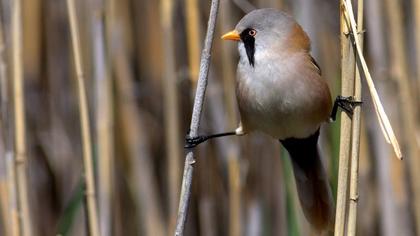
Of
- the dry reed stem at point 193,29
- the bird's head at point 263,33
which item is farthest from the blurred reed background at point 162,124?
the bird's head at point 263,33

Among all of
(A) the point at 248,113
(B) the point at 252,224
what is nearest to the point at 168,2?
(A) the point at 248,113

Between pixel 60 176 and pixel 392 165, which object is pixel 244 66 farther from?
pixel 60 176

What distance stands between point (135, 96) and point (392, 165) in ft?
2.13

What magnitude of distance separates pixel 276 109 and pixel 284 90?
0.12ft

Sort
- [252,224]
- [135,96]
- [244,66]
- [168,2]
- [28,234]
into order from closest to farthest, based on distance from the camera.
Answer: [244,66] → [28,234] → [168,2] → [252,224] → [135,96]

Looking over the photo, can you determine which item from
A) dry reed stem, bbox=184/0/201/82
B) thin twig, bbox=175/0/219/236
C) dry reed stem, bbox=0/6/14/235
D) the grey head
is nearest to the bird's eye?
the grey head

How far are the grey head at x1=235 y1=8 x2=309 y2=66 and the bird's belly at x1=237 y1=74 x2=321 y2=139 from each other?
0.05 m

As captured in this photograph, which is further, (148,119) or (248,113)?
(148,119)

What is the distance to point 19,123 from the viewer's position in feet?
4.51

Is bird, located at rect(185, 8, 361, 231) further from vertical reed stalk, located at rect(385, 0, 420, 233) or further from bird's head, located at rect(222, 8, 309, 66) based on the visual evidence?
vertical reed stalk, located at rect(385, 0, 420, 233)

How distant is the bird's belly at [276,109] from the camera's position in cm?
131

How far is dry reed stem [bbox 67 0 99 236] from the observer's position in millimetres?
1299

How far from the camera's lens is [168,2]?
5.36ft

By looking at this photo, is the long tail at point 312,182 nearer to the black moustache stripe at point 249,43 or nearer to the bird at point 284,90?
the bird at point 284,90
